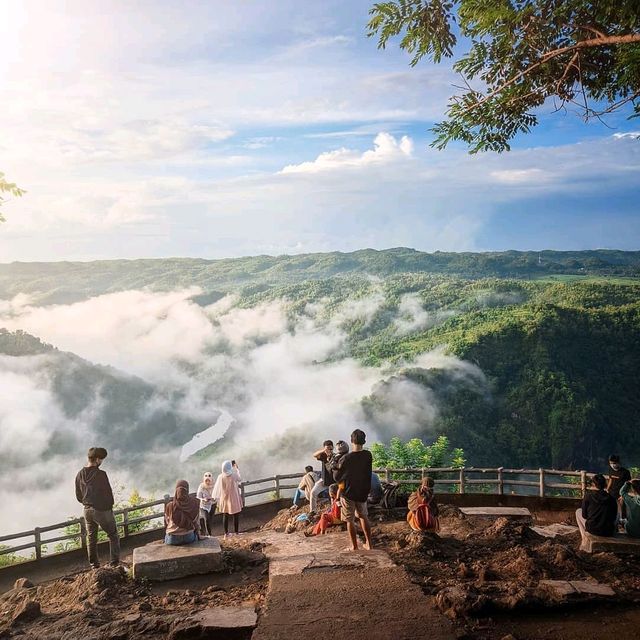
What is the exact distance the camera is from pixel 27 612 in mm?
6820

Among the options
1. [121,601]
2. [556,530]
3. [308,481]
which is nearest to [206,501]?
[308,481]

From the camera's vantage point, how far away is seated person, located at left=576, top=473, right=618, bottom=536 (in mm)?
7559

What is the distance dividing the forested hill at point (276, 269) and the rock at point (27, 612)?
4446 inches

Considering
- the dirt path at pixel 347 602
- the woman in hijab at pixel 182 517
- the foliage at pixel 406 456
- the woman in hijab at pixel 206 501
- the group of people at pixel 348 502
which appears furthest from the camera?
the foliage at pixel 406 456

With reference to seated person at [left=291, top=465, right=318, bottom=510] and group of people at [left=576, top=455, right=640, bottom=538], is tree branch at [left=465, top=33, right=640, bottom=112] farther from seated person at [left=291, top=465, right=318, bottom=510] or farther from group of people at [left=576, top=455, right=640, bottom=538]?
seated person at [left=291, top=465, right=318, bottom=510]

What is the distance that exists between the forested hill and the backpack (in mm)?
111423

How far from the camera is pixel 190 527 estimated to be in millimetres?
8180

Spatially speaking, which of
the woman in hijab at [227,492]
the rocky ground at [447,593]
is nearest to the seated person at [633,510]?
the rocky ground at [447,593]

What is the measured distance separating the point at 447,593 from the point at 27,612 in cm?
464

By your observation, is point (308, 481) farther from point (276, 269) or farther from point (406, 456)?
point (276, 269)

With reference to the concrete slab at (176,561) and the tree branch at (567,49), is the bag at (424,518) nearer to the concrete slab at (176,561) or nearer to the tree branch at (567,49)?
the concrete slab at (176,561)

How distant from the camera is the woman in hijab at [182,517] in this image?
8031 mm

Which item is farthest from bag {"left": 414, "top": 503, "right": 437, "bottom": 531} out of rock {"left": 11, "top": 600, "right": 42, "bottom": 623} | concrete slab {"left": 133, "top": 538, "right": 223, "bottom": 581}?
rock {"left": 11, "top": 600, "right": 42, "bottom": 623}

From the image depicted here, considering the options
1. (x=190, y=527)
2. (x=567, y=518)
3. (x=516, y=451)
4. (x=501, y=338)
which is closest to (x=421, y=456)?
(x=567, y=518)
